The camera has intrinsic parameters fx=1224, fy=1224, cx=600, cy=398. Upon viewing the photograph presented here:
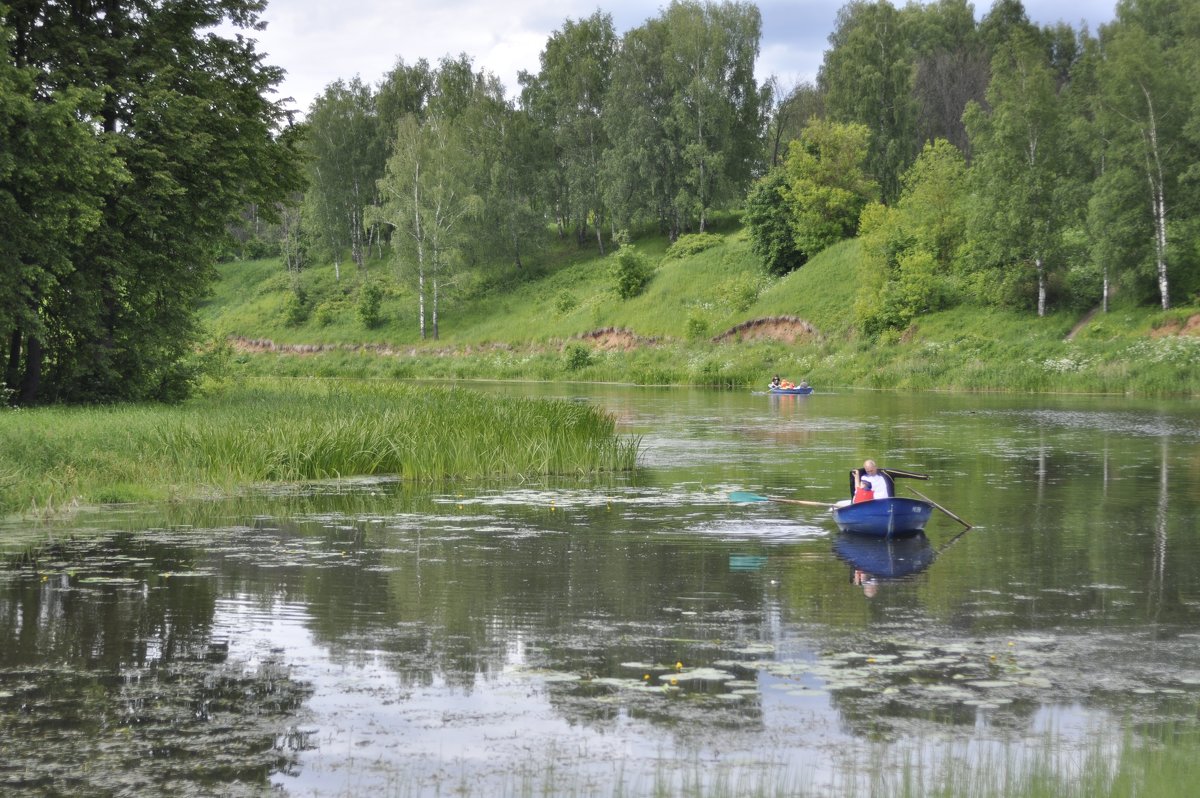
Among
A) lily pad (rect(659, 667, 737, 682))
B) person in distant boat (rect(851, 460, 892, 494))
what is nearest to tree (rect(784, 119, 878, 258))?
person in distant boat (rect(851, 460, 892, 494))

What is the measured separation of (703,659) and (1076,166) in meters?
54.1

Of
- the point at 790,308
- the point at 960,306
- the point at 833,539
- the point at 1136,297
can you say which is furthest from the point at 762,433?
the point at 790,308

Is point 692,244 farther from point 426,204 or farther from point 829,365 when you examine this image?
point 829,365

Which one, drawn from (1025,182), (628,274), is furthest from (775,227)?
(1025,182)

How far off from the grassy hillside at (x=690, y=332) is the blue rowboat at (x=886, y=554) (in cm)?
3634

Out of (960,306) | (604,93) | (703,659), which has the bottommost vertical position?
(703,659)

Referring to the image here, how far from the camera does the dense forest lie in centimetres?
2912

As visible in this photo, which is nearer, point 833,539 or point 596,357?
point 833,539

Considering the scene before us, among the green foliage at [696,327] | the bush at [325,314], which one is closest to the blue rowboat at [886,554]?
the green foliage at [696,327]

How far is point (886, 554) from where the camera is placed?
15.9m

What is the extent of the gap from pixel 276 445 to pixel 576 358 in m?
52.8

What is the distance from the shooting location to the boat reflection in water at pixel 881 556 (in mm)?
14206

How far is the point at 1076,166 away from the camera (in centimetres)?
5781

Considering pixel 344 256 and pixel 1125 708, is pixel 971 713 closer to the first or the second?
pixel 1125 708
